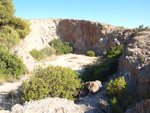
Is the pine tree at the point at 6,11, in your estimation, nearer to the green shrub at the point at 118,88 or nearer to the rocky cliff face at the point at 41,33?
the rocky cliff face at the point at 41,33

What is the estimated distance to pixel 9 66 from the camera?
7621mm

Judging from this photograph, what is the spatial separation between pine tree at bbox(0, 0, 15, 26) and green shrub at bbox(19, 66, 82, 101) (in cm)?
1024

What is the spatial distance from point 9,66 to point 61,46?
12215 mm

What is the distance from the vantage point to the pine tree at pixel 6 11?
1195 cm

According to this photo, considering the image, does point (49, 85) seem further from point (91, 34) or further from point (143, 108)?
point (91, 34)

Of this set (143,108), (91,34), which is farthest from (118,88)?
(91,34)

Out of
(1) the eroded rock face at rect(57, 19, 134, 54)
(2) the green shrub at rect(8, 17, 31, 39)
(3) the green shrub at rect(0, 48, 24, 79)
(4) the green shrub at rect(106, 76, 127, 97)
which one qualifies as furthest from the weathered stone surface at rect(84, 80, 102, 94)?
(1) the eroded rock face at rect(57, 19, 134, 54)

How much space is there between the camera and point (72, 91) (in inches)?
179

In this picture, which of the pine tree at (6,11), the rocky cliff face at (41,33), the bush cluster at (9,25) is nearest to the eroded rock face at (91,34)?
the rocky cliff face at (41,33)

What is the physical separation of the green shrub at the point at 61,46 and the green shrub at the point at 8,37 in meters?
7.61

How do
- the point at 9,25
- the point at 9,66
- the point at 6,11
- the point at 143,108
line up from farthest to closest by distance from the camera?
the point at 9,25, the point at 6,11, the point at 9,66, the point at 143,108

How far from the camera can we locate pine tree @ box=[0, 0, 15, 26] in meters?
12.0

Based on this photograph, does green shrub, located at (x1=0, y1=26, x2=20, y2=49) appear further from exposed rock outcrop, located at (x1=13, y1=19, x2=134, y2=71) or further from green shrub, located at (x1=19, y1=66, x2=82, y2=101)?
green shrub, located at (x1=19, y1=66, x2=82, y2=101)

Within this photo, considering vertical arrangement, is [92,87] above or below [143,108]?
below
